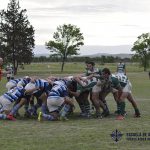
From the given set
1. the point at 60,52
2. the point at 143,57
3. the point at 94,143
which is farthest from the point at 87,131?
the point at 143,57

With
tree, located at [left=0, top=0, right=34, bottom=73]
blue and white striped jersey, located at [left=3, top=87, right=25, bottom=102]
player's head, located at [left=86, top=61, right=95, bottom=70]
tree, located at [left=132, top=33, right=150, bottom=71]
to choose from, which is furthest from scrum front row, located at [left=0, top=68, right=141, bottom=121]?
tree, located at [left=132, top=33, right=150, bottom=71]

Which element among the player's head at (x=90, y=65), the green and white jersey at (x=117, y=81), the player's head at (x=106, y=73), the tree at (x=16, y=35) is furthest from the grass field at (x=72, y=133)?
the tree at (x=16, y=35)

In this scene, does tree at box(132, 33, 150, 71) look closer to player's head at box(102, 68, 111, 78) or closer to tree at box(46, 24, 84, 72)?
tree at box(46, 24, 84, 72)

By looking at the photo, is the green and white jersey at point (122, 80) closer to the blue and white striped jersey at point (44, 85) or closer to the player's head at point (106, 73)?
the player's head at point (106, 73)

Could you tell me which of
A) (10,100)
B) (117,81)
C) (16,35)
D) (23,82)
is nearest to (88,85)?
(117,81)

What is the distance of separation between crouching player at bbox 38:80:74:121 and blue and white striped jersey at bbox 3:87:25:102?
837 mm

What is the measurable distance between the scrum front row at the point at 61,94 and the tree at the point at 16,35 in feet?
210

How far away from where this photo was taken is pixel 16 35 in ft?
271

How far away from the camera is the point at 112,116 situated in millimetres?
15461

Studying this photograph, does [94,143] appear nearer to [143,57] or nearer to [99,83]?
[99,83]

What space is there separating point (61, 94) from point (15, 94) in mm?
1350

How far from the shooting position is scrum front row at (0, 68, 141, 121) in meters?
14.2

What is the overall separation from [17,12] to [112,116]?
7226 cm

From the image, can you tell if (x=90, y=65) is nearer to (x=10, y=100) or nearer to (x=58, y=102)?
(x=58, y=102)
